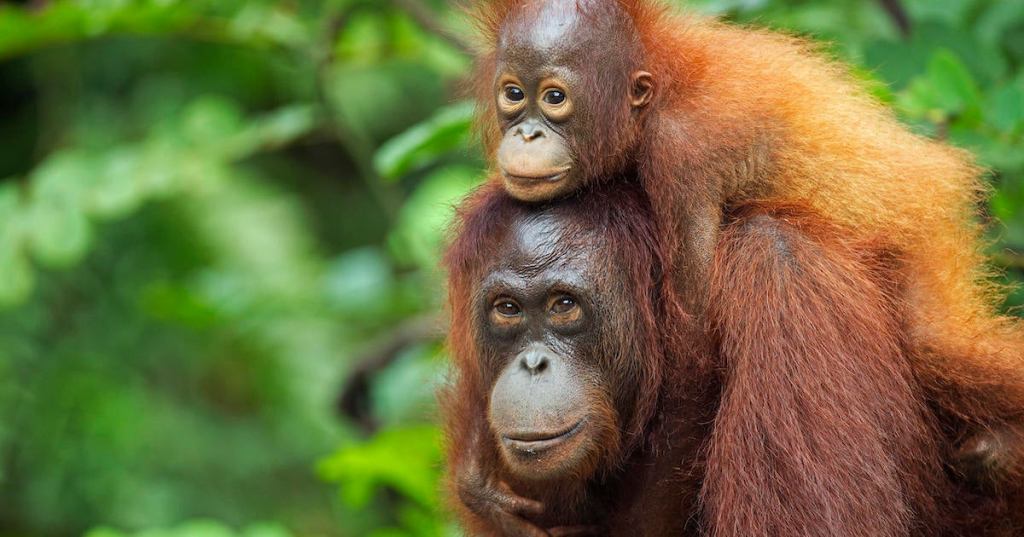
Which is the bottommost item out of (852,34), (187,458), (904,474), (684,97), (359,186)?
(187,458)

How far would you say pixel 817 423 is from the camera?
2891 millimetres

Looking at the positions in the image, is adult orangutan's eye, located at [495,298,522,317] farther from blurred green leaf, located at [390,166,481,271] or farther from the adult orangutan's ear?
blurred green leaf, located at [390,166,481,271]

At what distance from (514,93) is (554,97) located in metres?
0.13

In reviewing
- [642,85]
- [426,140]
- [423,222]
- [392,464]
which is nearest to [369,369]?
[423,222]

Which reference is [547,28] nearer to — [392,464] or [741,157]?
[741,157]

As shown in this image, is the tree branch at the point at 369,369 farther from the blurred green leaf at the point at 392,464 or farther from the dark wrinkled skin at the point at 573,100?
the dark wrinkled skin at the point at 573,100

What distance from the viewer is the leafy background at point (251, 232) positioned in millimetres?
4516

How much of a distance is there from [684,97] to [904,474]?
1.11m

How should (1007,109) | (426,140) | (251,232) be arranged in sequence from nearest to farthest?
1. (1007,109)
2. (426,140)
3. (251,232)

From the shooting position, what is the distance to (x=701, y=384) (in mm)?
3164

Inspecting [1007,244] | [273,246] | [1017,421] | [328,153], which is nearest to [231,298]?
[273,246]

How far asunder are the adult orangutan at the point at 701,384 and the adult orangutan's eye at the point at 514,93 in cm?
26

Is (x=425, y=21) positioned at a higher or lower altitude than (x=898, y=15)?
higher

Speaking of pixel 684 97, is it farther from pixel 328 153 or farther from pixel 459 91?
pixel 328 153
